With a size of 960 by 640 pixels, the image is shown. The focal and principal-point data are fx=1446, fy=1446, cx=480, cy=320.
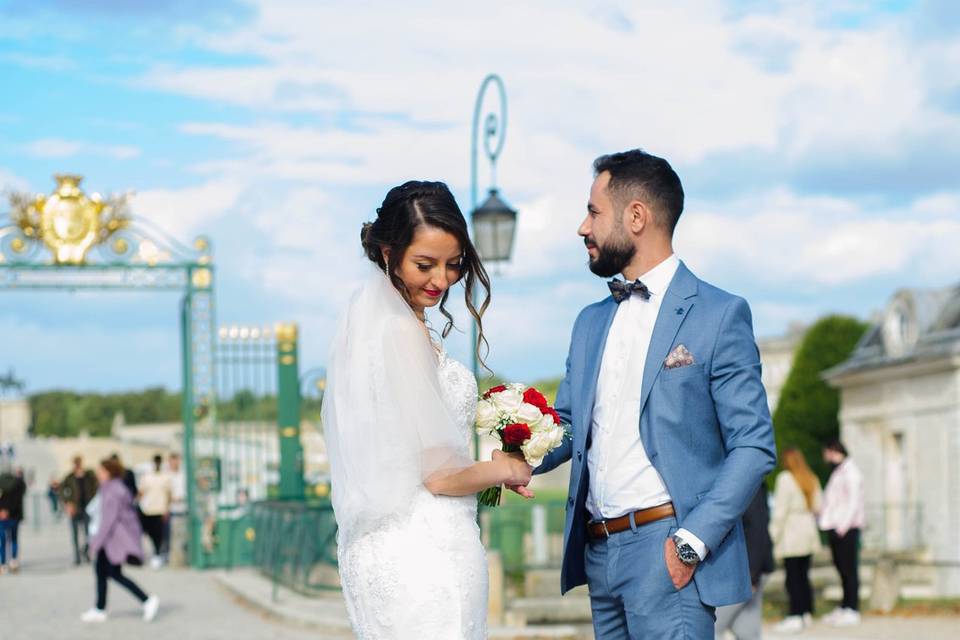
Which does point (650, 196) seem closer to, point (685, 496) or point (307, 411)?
point (685, 496)

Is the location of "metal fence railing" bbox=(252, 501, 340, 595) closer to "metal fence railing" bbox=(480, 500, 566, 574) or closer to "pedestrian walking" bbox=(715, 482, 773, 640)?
"metal fence railing" bbox=(480, 500, 566, 574)

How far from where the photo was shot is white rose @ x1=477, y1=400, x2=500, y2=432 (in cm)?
424

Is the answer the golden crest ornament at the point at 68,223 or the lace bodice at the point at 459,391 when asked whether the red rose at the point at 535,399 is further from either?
the golden crest ornament at the point at 68,223

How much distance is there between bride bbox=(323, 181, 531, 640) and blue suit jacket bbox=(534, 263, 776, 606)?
0.40m

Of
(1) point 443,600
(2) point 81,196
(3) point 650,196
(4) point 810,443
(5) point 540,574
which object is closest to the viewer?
(1) point 443,600

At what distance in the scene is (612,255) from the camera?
443cm

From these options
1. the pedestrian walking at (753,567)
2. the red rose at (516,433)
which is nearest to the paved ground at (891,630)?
the pedestrian walking at (753,567)

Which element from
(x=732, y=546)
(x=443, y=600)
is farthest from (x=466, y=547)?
(x=732, y=546)

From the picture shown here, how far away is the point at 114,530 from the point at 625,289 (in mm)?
9551

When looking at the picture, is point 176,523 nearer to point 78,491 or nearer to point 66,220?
point 78,491

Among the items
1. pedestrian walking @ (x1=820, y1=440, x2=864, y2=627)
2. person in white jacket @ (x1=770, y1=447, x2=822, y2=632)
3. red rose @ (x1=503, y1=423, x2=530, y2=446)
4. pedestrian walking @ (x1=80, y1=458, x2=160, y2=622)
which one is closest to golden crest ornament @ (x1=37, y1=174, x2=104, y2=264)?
pedestrian walking @ (x1=80, y1=458, x2=160, y2=622)

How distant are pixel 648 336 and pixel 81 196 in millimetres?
14623

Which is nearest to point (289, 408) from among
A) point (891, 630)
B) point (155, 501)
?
point (155, 501)

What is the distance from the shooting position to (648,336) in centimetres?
443
